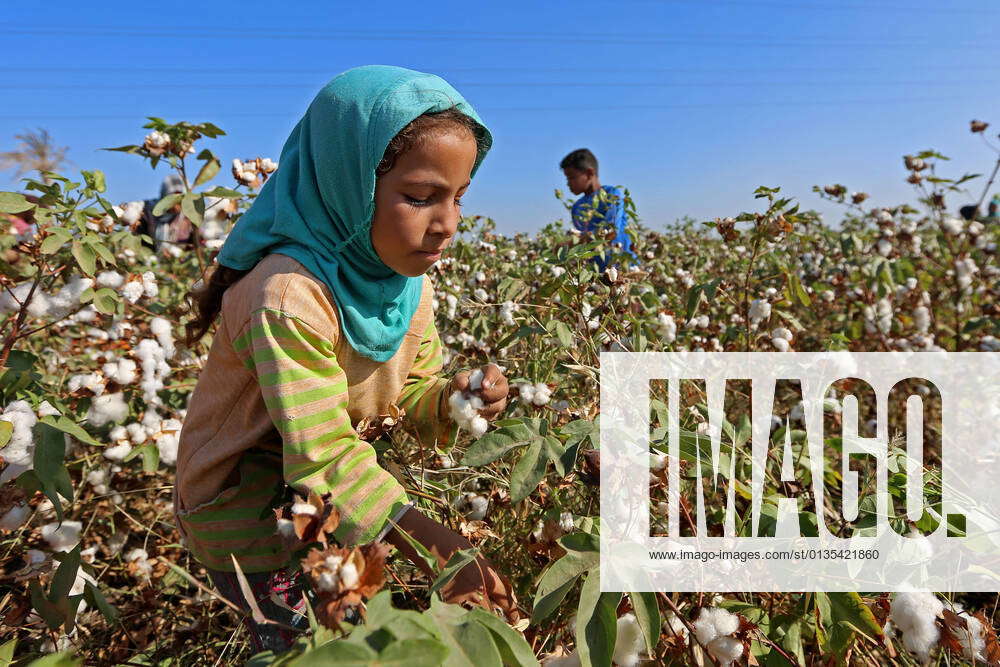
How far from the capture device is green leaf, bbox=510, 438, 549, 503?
0.83 meters

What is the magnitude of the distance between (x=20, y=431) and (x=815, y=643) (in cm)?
148

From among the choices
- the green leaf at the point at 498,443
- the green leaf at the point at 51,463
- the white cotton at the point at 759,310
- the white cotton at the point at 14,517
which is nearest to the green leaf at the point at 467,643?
the green leaf at the point at 498,443

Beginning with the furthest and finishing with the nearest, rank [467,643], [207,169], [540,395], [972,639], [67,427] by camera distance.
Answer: [207,169], [67,427], [540,395], [972,639], [467,643]

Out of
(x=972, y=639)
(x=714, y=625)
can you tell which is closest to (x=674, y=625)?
(x=714, y=625)

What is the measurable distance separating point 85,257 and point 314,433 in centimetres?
104

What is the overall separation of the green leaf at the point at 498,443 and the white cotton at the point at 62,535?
131cm

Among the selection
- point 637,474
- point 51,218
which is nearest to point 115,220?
point 51,218

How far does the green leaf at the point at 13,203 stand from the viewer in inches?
53.7

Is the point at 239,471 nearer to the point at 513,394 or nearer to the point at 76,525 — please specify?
the point at 513,394

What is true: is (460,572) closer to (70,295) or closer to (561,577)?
(561,577)

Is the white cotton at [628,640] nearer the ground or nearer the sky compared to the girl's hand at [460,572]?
nearer the ground

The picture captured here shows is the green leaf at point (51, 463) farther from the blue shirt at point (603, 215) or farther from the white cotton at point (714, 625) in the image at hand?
the blue shirt at point (603, 215)

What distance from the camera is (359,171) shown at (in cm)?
100

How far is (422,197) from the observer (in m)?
1.01
